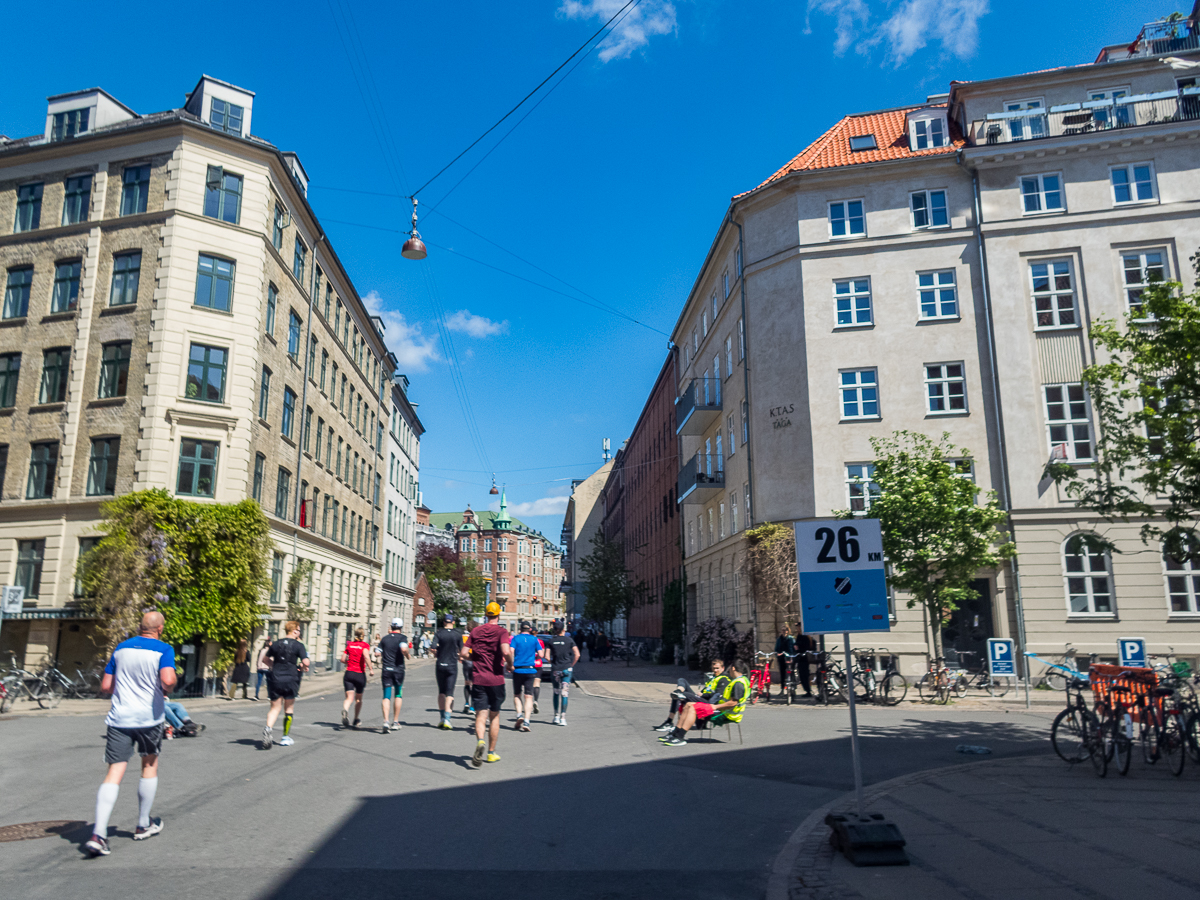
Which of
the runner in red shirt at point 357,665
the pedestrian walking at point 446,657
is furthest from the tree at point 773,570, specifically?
the runner in red shirt at point 357,665

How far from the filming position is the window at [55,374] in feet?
86.1

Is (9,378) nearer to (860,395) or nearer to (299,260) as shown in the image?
(299,260)

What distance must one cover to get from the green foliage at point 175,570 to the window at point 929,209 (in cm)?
2221

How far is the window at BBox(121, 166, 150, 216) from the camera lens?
87.6 ft

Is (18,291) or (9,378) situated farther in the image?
(18,291)

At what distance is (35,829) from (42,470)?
73.4 feet

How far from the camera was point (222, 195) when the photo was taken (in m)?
27.1

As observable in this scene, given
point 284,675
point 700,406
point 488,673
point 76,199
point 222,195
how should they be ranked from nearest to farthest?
1. point 488,673
2. point 284,675
3. point 222,195
4. point 76,199
5. point 700,406

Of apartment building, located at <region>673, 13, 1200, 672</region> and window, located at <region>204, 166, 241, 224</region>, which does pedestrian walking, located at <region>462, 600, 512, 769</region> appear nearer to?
apartment building, located at <region>673, 13, 1200, 672</region>

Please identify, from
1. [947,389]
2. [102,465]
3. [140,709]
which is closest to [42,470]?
[102,465]

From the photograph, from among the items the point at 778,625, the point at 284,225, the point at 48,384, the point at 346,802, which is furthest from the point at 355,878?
the point at 284,225

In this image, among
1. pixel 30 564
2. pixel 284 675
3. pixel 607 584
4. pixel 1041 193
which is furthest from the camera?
pixel 607 584

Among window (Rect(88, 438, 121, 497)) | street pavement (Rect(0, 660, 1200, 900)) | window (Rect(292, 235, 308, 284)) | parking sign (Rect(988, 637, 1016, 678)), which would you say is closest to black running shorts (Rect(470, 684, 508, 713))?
street pavement (Rect(0, 660, 1200, 900))

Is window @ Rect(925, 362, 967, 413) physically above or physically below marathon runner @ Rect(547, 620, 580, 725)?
above
